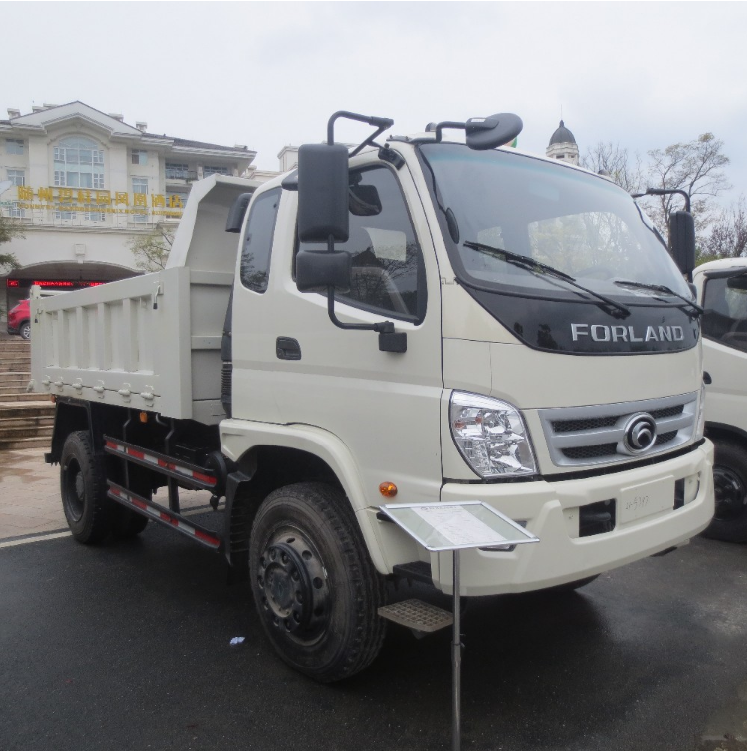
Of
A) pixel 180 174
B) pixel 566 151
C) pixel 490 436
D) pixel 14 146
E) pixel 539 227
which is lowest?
pixel 490 436

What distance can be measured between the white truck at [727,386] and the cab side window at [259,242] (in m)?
3.25

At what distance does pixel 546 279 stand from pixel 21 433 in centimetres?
1050

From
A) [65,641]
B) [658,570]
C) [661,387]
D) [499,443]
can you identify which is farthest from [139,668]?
[658,570]

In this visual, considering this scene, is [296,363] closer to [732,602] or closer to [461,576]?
[461,576]

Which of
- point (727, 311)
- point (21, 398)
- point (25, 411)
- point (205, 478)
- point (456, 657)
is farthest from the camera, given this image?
point (21, 398)

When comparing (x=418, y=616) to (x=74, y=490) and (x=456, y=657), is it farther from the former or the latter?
(x=74, y=490)

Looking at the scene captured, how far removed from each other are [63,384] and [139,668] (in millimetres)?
2849

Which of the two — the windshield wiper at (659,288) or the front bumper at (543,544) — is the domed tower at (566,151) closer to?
the windshield wiper at (659,288)

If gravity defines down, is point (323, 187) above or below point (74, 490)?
above

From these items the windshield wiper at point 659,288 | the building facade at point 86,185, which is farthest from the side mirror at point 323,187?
the building facade at point 86,185

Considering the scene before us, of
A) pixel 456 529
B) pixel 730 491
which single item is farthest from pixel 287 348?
pixel 730 491

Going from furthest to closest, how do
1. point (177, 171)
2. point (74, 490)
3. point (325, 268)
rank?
1. point (177, 171)
2. point (74, 490)
3. point (325, 268)

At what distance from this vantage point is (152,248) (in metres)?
35.1

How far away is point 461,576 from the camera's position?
2.60 metres
